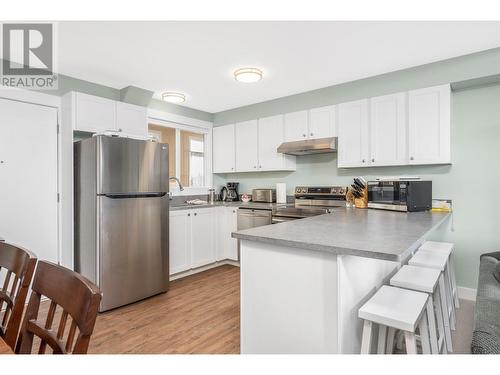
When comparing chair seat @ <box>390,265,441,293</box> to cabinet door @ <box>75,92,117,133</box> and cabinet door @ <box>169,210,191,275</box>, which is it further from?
cabinet door @ <box>75,92,117,133</box>

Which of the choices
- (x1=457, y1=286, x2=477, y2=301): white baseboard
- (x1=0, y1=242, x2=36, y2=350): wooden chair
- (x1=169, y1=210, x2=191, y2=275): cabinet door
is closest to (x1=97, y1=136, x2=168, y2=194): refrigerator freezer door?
(x1=169, y1=210, x2=191, y2=275): cabinet door

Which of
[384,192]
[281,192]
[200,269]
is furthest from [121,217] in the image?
[384,192]

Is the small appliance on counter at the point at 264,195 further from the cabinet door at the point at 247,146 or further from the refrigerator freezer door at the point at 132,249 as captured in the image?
the refrigerator freezer door at the point at 132,249

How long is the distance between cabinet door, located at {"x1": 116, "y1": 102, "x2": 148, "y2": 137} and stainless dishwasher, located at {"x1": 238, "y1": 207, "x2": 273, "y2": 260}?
1.61 meters

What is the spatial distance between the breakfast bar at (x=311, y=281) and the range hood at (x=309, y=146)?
177 cm

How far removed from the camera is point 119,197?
9.17ft

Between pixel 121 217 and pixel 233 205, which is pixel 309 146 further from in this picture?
pixel 121 217

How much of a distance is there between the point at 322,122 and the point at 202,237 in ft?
7.09

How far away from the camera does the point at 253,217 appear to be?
3.78 m

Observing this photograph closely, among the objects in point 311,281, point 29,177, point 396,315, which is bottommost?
point 396,315

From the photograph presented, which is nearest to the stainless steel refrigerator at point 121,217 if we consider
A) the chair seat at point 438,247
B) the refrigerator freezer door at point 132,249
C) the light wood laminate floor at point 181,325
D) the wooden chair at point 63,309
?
the refrigerator freezer door at point 132,249
